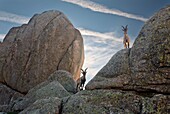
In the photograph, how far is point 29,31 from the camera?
56.0m

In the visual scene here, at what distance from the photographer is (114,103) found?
58.1 feet

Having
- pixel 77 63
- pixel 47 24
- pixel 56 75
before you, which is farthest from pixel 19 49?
pixel 56 75

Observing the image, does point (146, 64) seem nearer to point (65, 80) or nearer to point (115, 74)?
point (115, 74)

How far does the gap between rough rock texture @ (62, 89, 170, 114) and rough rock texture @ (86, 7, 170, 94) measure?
2.93 feet

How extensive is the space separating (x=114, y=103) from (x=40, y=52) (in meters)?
36.9

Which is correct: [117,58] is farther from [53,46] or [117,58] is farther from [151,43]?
[53,46]

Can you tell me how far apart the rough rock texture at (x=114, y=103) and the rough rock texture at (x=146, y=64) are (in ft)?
2.93

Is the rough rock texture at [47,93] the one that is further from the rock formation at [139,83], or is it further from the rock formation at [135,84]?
the rock formation at [139,83]

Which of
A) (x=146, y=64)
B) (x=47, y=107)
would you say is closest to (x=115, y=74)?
(x=146, y=64)

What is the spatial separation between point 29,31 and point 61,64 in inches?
426

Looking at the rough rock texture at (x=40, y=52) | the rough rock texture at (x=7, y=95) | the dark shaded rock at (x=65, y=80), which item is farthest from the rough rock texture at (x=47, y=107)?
the rough rock texture at (x=7, y=95)

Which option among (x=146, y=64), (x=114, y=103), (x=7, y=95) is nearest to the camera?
(x=114, y=103)

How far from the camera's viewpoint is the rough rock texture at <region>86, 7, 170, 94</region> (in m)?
17.8

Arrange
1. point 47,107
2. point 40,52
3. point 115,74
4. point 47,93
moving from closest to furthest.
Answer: point 47,107, point 115,74, point 47,93, point 40,52
